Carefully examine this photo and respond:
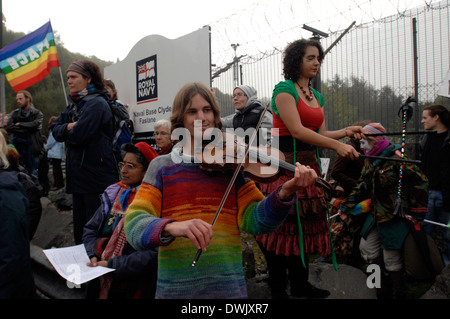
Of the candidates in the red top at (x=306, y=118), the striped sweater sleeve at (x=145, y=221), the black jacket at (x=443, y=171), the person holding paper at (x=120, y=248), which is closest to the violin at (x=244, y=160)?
the striped sweater sleeve at (x=145, y=221)

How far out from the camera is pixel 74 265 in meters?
2.51

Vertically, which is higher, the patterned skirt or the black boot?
the patterned skirt

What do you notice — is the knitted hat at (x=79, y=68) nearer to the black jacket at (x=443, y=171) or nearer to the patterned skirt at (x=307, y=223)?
the patterned skirt at (x=307, y=223)

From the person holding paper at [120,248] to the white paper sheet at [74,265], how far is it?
0.19ft

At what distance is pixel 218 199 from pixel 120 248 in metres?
1.33

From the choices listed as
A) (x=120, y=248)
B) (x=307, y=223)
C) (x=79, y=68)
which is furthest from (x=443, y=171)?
(x=79, y=68)

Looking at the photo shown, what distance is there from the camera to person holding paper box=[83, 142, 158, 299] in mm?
2441

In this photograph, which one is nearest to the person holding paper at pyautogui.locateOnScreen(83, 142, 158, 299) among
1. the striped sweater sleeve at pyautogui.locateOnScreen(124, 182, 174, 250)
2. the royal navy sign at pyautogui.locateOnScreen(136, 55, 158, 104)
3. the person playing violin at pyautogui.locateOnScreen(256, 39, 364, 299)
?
the person playing violin at pyautogui.locateOnScreen(256, 39, 364, 299)

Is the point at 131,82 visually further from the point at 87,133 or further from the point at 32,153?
the point at 32,153

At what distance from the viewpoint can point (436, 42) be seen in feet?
14.0

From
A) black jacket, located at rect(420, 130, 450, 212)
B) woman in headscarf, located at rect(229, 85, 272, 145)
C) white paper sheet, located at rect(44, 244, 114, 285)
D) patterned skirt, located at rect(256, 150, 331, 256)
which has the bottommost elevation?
white paper sheet, located at rect(44, 244, 114, 285)

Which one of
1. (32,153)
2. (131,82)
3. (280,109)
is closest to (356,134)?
(280,109)

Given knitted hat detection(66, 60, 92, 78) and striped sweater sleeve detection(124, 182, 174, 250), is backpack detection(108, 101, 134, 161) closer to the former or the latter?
knitted hat detection(66, 60, 92, 78)

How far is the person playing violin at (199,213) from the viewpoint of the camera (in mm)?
1494
